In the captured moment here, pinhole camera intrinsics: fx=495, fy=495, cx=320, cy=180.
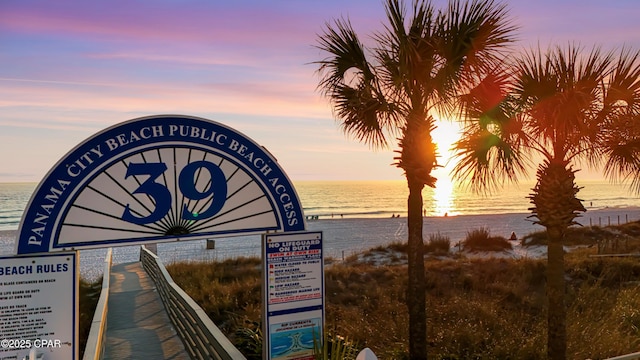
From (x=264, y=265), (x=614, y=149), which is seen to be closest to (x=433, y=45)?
(x=614, y=149)

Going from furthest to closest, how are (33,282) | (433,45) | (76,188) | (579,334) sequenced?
(579,334) → (433,45) → (76,188) → (33,282)

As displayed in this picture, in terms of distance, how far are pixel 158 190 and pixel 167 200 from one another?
0.52 ft

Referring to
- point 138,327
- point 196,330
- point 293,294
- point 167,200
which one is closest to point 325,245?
point 138,327

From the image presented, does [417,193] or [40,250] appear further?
[417,193]

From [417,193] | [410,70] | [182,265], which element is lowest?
[182,265]

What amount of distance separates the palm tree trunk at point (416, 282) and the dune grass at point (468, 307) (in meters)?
0.80

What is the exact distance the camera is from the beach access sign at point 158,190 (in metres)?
5.35

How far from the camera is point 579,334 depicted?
10.8 m

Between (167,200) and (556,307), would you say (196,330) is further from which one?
(556,307)

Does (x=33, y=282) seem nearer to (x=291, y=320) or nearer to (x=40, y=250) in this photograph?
(x=40, y=250)

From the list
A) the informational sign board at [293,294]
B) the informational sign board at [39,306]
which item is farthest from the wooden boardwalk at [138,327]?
the informational sign board at [39,306]

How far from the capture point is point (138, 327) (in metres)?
12.0

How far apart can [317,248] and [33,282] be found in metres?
3.43

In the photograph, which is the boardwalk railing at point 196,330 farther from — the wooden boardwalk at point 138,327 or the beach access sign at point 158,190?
the beach access sign at point 158,190
